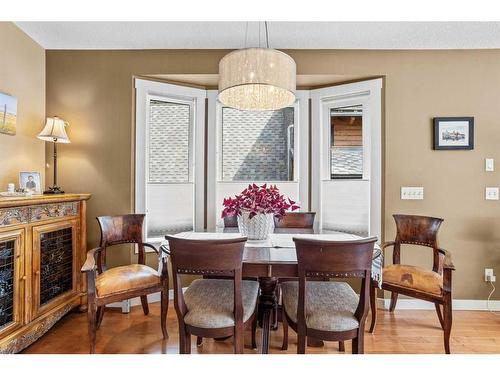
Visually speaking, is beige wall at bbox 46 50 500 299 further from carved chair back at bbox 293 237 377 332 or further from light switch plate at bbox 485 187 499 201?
carved chair back at bbox 293 237 377 332

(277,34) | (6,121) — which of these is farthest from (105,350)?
(277,34)

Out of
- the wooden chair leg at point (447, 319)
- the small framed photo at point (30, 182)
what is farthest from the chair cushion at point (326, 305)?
the small framed photo at point (30, 182)

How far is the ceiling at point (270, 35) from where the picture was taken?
2559mm

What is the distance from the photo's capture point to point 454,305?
9.51 feet

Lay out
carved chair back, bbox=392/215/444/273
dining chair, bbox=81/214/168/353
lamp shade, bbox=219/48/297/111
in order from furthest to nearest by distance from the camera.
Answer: carved chair back, bbox=392/215/444/273 < dining chair, bbox=81/214/168/353 < lamp shade, bbox=219/48/297/111

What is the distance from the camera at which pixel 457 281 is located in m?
2.93

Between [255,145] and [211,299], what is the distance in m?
1.94

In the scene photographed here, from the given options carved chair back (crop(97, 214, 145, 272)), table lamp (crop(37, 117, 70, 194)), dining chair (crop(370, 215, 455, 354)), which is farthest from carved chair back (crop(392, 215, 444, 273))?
table lamp (crop(37, 117, 70, 194))

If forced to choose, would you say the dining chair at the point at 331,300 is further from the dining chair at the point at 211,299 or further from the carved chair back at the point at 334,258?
the dining chair at the point at 211,299

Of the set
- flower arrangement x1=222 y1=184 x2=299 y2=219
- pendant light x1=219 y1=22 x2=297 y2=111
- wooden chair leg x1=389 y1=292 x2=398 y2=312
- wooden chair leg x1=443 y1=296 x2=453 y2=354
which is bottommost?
wooden chair leg x1=389 y1=292 x2=398 y2=312

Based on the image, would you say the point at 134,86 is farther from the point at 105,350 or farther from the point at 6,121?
the point at 105,350

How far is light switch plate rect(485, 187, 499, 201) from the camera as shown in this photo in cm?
289

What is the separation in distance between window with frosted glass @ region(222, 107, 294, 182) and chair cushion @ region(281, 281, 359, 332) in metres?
1.56

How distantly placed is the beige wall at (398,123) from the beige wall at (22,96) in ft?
0.44
